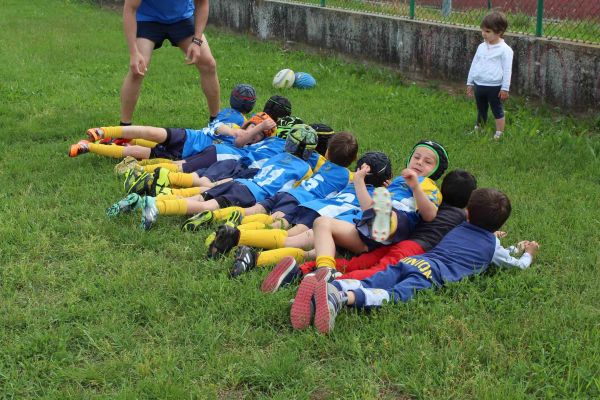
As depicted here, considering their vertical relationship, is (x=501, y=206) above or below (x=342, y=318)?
above

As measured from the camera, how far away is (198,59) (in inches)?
243

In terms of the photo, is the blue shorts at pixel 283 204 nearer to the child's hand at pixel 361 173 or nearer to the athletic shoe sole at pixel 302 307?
the child's hand at pixel 361 173

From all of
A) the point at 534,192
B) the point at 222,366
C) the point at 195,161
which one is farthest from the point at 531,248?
the point at 195,161

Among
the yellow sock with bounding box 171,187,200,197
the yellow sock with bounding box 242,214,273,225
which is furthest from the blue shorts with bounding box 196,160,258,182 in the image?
the yellow sock with bounding box 242,214,273,225

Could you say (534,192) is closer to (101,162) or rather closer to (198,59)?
(198,59)

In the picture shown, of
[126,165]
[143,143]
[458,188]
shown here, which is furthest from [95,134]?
[458,188]

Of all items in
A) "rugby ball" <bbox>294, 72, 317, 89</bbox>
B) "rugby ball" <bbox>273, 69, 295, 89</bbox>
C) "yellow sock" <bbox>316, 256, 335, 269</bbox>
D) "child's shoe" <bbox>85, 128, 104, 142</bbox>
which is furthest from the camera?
"rugby ball" <bbox>294, 72, 317, 89</bbox>

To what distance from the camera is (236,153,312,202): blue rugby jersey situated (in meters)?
4.89

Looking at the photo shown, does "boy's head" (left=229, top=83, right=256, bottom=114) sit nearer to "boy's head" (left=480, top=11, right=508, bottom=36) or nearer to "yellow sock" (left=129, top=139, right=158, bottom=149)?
"yellow sock" (left=129, top=139, right=158, bottom=149)

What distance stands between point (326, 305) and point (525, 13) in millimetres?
5982

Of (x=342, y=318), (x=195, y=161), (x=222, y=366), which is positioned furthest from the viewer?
(x=195, y=161)

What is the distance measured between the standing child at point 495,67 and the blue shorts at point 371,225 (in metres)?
3.00

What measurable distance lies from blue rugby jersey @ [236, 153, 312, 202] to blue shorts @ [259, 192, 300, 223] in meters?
0.11

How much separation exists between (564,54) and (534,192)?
272cm
